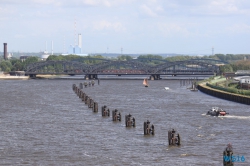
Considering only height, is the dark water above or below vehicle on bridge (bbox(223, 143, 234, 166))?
below

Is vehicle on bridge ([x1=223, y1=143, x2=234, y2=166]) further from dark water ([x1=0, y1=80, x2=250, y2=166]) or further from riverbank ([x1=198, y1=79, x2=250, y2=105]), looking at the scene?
riverbank ([x1=198, y1=79, x2=250, y2=105])

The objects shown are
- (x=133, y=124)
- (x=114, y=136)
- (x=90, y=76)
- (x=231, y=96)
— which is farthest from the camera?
(x=90, y=76)

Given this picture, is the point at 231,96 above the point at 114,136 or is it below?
above

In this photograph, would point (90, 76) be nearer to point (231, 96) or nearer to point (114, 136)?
point (231, 96)

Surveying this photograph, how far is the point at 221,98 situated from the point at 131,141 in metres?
50.1

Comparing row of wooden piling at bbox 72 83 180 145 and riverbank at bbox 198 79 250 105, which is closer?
row of wooden piling at bbox 72 83 180 145

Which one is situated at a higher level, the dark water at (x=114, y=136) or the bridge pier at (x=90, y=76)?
the bridge pier at (x=90, y=76)

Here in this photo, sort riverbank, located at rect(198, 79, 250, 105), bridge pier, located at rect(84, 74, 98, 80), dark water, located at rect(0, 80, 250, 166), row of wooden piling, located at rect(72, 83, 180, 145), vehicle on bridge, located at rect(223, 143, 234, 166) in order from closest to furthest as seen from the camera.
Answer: vehicle on bridge, located at rect(223, 143, 234, 166)
dark water, located at rect(0, 80, 250, 166)
row of wooden piling, located at rect(72, 83, 180, 145)
riverbank, located at rect(198, 79, 250, 105)
bridge pier, located at rect(84, 74, 98, 80)

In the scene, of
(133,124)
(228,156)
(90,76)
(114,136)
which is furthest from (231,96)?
(90,76)

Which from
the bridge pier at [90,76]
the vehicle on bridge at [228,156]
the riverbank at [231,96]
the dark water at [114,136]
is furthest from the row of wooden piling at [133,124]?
the bridge pier at [90,76]

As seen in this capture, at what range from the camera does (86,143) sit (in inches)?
1857

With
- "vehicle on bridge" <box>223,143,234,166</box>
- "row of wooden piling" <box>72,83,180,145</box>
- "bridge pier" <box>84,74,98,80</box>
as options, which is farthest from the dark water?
"bridge pier" <box>84,74,98,80</box>

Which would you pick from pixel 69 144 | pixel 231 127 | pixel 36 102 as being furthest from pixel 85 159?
pixel 36 102

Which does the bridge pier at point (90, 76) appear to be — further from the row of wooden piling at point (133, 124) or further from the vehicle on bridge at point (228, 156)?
the vehicle on bridge at point (228, 156)
